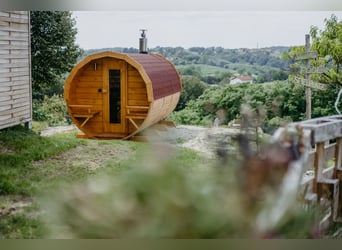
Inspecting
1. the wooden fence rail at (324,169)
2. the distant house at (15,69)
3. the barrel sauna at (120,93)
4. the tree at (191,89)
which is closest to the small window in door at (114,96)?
the barrel sauna at (120,93)

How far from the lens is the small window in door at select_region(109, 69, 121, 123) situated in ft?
11.8

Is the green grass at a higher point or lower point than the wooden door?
lower

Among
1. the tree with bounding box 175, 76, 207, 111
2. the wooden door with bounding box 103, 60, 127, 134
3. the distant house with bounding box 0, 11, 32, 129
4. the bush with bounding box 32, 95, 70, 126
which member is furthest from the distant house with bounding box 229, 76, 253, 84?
the distant house with bounding box 0, 11, 32, 129

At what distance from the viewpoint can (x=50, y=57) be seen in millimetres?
3645

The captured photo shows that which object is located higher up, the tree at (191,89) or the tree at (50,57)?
the tree at (50,57)

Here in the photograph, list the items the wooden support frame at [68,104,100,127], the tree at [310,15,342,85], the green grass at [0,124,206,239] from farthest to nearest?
the wooden support frame at [68,104,100,127]
the tree at [310,15,342,85]
the green grass at [0,124,206,239]

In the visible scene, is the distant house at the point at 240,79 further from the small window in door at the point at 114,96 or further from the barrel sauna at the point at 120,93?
the small window in door at the point at 114,96

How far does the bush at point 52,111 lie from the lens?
3.62 m

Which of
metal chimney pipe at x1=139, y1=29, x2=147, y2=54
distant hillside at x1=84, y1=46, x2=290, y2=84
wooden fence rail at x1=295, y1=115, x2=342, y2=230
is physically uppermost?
metal chimney pipe at x1=139, y1=29, x2=147, y2=54

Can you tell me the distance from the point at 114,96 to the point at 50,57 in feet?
1.66

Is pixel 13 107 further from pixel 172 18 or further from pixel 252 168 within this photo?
pixel 252 168

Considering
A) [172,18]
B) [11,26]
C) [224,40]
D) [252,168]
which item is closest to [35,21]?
[11,26]

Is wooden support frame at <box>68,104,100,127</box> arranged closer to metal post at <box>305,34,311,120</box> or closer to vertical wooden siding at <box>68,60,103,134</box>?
vertical wooden siding at <box>68,60,103,134</box>

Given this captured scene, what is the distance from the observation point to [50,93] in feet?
11.9
